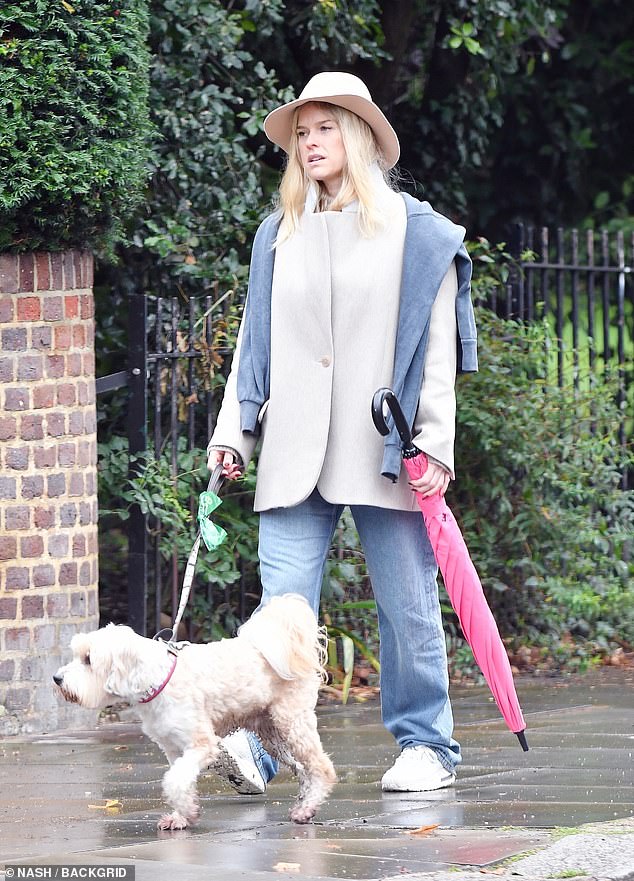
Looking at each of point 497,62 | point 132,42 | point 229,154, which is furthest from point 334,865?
point 497,62

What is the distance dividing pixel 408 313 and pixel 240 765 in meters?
1.48

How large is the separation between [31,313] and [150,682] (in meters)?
2.57

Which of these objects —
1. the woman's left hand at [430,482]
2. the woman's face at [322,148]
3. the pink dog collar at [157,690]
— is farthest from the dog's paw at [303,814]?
the woman's face at [322,148]

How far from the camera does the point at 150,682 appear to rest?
4.09 m

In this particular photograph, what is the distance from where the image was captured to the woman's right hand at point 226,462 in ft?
15.4

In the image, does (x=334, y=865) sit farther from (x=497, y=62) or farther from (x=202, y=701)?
(x=497, y=62)

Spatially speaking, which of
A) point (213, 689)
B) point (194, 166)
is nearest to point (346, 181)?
point (213, 689)

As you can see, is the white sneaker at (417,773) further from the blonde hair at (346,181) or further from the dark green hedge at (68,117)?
the dark green hedge at (68,117)

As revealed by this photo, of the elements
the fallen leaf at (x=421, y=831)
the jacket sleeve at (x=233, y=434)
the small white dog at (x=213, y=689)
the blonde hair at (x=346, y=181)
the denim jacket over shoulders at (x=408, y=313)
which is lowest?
the fallen leaf at (x=421, y=831)

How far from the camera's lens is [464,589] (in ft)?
15.4

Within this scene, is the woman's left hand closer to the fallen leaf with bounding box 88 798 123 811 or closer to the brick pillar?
the fallen leaf with bounding box 88 798 123 811

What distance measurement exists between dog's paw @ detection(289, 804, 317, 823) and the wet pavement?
28mm

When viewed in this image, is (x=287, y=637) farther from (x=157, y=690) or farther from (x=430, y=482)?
(x=430, y=482)

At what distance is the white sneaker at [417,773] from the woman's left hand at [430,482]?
2.76ft
